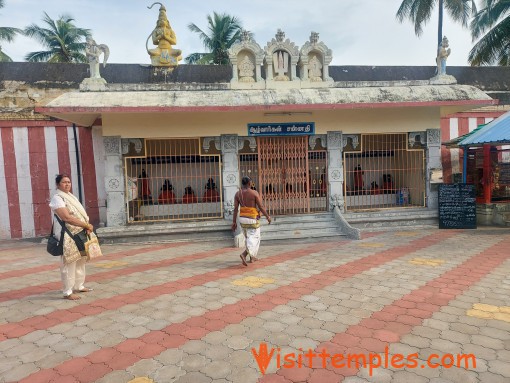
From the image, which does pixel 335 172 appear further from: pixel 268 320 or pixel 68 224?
pixel 68 224

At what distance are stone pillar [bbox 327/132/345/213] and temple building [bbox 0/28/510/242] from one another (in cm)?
3

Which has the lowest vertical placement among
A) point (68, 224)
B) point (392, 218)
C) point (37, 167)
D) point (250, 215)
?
point (392, 218)

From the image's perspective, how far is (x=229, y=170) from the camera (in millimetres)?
9234

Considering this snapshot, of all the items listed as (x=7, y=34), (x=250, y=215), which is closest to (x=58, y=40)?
(x=7, y=34)

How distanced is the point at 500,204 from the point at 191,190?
28.1 ft

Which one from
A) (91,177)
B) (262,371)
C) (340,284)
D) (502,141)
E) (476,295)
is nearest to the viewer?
(262,371)

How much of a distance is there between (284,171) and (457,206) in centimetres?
445

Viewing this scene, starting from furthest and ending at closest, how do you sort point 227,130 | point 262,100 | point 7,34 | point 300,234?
point 7,34 → point 227,130 → point 262,100 → point 300,234

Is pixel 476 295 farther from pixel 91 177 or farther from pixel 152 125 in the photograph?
pixel 91 177

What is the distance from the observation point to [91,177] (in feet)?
33.2

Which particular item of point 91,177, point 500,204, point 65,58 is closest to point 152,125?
point 91,177

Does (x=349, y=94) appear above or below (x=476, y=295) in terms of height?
above

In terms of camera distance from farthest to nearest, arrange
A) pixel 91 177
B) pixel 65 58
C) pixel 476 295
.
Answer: pixel 65 58, pixel 91 177, pixel 476 295

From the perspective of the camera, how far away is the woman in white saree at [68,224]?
4.50 metres
